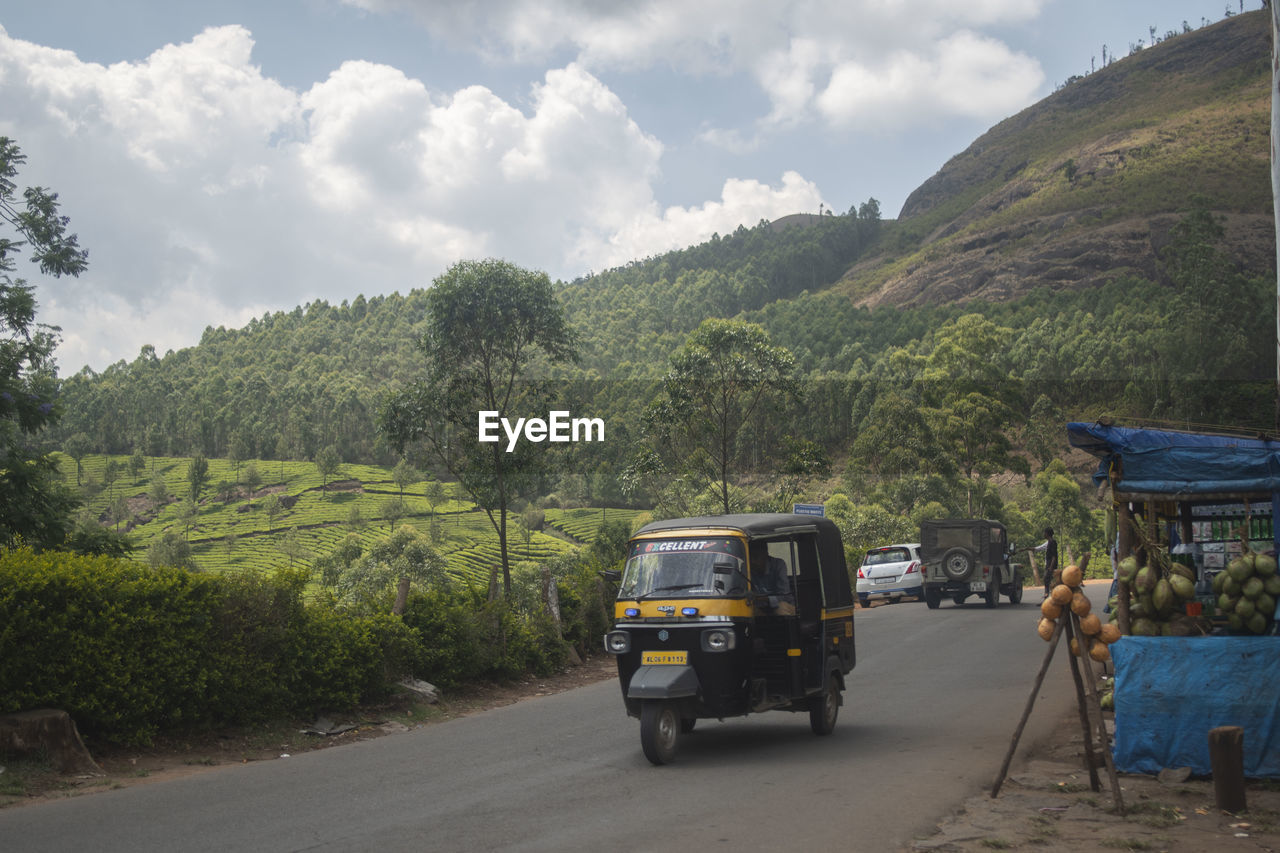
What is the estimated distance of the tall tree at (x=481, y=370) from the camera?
22359mm

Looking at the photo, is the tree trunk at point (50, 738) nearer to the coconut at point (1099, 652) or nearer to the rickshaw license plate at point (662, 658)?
the rickshaw license plate at point (662, 658)

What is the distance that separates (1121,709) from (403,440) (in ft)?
54.8

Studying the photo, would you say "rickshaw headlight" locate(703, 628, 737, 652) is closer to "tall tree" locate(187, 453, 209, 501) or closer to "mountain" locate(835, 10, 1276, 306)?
"mountain" locate(835, 10, 1276, 306)

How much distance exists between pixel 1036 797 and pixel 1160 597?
1976 mm

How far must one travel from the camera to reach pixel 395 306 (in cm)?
18850

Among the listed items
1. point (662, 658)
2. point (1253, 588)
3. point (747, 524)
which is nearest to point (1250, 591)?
point (1253, 588)

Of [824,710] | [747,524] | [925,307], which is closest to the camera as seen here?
[747,524]

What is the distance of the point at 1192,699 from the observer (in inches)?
315

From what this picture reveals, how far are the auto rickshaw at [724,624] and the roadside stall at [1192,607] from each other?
2999mm

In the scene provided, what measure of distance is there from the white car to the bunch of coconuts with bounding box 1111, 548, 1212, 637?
2380 cm

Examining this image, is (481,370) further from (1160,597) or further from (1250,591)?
(1250,591)

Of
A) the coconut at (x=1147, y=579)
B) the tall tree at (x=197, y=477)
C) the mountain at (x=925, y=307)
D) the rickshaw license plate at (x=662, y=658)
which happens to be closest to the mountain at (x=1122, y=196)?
the mountain at (x=925, y=307)

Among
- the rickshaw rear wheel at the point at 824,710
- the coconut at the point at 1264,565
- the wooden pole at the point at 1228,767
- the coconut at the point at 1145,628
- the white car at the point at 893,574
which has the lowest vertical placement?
the white car at the point at 893,574

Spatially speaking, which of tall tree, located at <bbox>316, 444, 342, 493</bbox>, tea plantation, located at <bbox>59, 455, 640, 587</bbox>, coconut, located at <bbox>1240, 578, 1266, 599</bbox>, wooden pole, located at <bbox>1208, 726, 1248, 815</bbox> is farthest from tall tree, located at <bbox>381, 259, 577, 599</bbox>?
tall tree, located at <bbox>316, 444, 342, 493</bbox>
